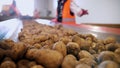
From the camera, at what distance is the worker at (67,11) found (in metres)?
2.12

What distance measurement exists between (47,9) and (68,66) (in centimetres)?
481

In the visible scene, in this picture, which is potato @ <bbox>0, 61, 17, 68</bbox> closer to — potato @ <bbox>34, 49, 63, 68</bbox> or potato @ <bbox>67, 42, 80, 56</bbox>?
potato @ <bbox>34, 49, 63, 68</bbox>

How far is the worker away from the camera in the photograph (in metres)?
2.12

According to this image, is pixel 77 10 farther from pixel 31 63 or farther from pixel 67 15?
pixel 31 63

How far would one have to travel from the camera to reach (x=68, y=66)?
0.41 metres

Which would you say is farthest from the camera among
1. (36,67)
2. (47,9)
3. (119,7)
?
(47,9)

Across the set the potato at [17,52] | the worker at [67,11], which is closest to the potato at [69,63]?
the potato at [17,52]

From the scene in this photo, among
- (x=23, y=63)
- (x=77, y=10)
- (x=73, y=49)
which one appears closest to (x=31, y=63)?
(x=23, y=63)

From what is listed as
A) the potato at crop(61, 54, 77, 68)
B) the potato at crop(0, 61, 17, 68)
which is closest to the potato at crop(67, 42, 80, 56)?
the potato at crop(61, 54, 77, 68)

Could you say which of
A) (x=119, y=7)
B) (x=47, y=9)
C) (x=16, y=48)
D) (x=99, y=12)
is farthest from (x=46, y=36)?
(x=47, y=9)

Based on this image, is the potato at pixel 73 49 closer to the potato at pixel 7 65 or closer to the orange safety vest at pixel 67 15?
the potato at pixel 7 65

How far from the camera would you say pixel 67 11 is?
2.26m

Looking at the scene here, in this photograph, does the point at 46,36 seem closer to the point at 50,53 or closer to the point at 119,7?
the point at 50,53

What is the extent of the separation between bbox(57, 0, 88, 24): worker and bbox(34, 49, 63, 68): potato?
5.38 ft
